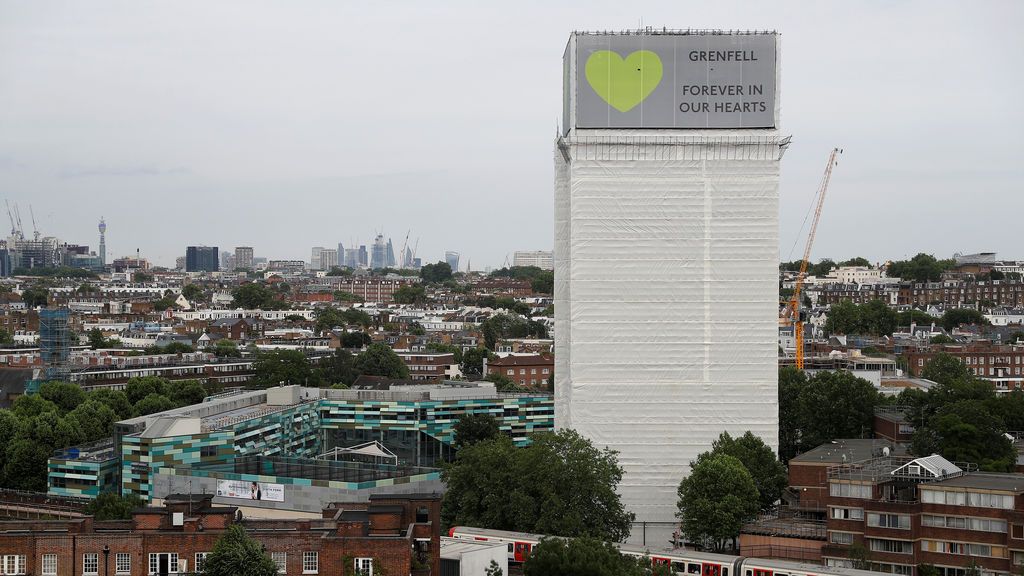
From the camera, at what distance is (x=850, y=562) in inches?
2058

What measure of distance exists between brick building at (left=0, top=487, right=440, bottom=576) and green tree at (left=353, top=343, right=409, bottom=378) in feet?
280

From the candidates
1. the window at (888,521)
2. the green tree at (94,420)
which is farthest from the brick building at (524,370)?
the window at (888,521)

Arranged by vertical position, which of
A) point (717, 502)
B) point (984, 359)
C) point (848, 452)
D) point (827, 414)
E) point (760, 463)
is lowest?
point (717, 502)

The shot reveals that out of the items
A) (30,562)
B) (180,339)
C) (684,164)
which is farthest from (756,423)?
(180,339)

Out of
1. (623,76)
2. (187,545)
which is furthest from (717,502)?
(187,545)

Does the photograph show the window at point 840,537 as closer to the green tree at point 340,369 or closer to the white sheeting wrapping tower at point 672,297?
the white sheeting wrapping tower at point 672,297

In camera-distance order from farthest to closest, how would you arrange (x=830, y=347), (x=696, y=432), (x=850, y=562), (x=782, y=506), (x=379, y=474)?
(x=830, y=347) < (x=696, y=432) < (x=782, y=506) < (x=379, y=474) < (x=850, y=562)

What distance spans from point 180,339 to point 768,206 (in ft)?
356

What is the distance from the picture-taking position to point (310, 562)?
36.7 metres

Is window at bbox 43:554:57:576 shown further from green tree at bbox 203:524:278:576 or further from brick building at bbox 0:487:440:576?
green tree at bbox 203:524:278:576

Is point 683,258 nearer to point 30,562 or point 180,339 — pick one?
point 30,562

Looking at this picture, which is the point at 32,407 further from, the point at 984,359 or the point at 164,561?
the point at 984,359

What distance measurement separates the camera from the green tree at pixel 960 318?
6678 inches

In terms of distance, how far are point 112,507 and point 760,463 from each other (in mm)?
29435
